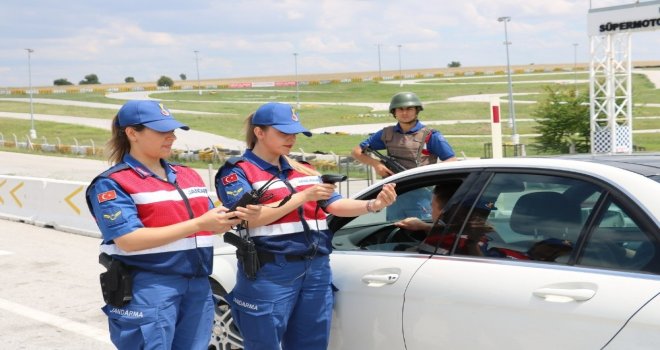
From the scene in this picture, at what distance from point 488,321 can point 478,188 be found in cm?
64

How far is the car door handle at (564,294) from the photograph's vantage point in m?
3.02

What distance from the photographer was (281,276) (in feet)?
12.7

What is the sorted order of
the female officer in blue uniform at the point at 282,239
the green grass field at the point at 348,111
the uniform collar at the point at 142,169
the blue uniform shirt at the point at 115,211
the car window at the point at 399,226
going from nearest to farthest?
the blue uniform shirt at the point at 115,211
the uniform collar at the point at 142,169
the female officer in blue uniform at the point at 282,239
the car window at the point at 399,226
the green grass field at the point at 348,111

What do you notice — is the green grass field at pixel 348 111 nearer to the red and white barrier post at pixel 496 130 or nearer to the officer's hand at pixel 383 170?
the red and white barrier post at pixel 496 130

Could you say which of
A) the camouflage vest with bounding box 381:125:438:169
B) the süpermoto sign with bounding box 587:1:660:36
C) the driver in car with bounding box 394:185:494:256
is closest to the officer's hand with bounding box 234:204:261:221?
the driver in car with bounding box 394:185:494:256

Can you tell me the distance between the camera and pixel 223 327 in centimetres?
469

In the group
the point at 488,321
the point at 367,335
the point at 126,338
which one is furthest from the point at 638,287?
the point at 126,338

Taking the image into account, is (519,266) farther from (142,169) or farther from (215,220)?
(142,169)

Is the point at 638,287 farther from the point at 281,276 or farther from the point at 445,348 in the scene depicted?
the point at 281,276

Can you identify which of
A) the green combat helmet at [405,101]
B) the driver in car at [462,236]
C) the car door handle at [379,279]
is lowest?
the car door handle at [379,279]

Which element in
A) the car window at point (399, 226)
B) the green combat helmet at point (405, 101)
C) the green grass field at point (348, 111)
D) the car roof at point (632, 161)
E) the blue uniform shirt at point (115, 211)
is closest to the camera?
the car roof at point (632, 161)

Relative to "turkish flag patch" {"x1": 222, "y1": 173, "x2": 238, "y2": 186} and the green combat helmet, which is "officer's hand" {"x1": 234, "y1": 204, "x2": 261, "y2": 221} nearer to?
"turkish flag patch" {"x1": 222, "y1": 173, "x2": 238, "y2": 186}

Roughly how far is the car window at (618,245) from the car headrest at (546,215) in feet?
0.35

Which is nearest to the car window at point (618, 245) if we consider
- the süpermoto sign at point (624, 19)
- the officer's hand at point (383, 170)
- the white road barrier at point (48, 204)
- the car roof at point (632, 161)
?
the car roof at point (632, 161)
